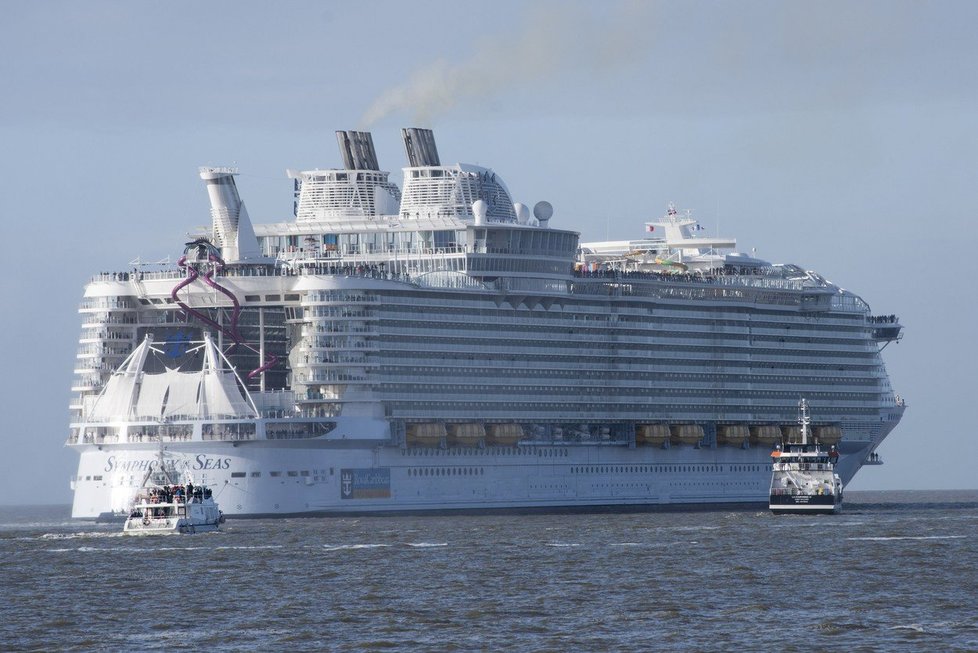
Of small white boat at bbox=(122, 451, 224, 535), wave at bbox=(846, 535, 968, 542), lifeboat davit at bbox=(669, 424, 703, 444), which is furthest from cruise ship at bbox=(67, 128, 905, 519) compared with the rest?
wave at bbox=(846, 535, 968, 542)

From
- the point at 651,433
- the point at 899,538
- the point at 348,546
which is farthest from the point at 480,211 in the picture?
the point at 348,546

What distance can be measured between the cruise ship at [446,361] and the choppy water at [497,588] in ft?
26.1

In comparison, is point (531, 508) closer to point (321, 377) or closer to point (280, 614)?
point (321, 377)

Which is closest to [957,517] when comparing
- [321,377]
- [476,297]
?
[476,297]

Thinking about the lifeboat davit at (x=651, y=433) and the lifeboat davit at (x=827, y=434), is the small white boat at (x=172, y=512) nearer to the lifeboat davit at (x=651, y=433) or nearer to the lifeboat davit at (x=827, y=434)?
the lifeboat davit at (x=651, y=433)

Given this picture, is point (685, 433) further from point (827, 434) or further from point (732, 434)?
point (827, 434)

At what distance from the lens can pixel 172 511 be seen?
111 metres

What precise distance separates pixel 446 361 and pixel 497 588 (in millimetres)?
55489

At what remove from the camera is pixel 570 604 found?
243ft

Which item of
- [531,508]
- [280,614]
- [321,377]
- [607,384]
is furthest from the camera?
[607,384]

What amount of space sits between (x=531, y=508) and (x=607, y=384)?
13.5 metres

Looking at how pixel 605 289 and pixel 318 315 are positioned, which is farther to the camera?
pixel 605 289

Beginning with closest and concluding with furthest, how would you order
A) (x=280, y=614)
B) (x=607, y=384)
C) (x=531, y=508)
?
(x=280, y=614) < (x=531, y=508) < (x=607, y=384)

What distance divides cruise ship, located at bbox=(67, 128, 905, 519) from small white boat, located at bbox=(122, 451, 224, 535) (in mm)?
7018
